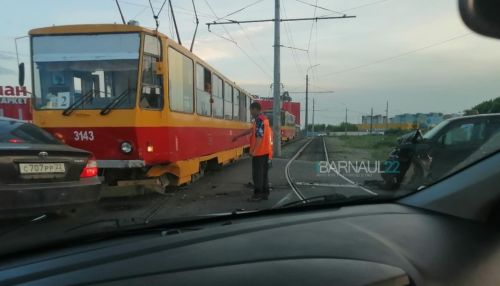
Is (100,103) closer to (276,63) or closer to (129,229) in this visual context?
(129,229)

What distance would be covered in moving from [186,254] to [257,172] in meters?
6.81

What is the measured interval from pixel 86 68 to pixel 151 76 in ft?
3.36

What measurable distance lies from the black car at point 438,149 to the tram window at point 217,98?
8.63 metres

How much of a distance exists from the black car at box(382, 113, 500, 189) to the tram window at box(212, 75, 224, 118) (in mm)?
8626

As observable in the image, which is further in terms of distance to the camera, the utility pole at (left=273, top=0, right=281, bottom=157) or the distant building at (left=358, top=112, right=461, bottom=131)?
the utility pole at (left=273, top=0, right=281, bottom=157)

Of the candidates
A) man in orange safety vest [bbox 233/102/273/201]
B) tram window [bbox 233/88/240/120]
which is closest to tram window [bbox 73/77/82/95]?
man in orange safety vest [bbox 233/102/273/201]

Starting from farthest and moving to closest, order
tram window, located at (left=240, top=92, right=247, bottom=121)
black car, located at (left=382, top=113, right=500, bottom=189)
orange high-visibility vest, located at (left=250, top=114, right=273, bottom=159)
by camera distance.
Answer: tram window, located at (left=240, top=92, right=247, bottom=121), orange high-visibility vest, located at (left=250, top=114, right=273, bottom=159), black car, located at (left=382, top=113, right=500, bottom=189)

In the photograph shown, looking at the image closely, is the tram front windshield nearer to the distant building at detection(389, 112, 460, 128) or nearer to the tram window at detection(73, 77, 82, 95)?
the tram window at detection(73, 77, 82, 95)

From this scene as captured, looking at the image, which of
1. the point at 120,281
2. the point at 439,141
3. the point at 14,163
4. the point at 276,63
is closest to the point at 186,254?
the point at 120,281

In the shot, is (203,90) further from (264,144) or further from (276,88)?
(276,88)

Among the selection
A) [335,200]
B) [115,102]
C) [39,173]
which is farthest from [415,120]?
[115,102]

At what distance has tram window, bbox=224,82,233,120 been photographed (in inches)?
580

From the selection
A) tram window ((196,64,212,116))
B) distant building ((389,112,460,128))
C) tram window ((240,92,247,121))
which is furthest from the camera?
tram window ((240,92,247,121))

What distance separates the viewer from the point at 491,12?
1947 mm
